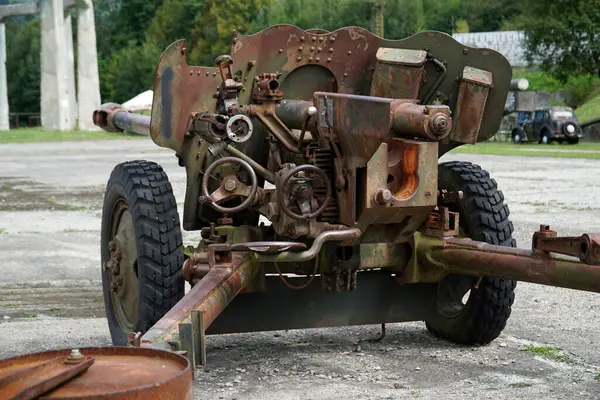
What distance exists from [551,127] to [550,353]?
35.5 meters

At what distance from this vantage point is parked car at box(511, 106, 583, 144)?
4178cm

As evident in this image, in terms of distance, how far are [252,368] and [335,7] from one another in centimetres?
7269

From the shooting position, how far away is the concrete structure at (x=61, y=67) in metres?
66.7

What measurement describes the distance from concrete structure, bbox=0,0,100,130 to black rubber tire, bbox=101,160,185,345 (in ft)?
199

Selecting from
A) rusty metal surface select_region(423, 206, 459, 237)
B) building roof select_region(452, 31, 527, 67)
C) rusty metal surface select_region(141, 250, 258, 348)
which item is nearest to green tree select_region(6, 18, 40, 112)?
→ building roof select_region(452, 31, 527, 67)

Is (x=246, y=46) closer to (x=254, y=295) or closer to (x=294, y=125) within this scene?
(x=294, y=125)

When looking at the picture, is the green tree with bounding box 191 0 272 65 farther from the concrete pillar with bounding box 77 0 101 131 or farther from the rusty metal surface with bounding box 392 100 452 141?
the rusty metal surface with bounding box 392 100 452 141

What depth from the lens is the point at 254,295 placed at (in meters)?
7.11

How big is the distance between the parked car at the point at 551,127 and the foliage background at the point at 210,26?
12526 millimetres

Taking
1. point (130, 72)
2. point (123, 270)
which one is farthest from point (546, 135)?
point (130, 72)

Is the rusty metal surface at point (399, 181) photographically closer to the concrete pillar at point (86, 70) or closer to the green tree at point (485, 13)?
the concrete pillar at point (86, 70)

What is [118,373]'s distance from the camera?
381 cm

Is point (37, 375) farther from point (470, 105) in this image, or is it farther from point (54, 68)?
point (54, 68)

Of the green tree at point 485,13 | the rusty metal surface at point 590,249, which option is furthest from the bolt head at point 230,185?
the green tree at point 485,13
